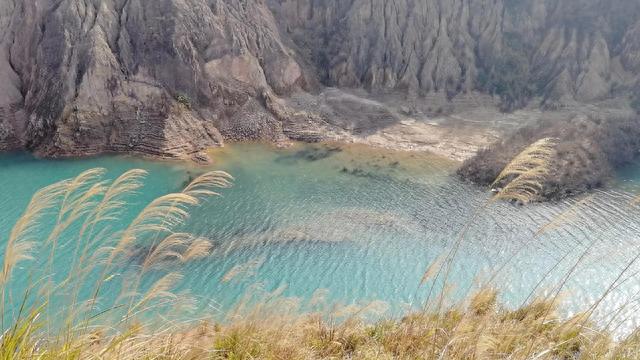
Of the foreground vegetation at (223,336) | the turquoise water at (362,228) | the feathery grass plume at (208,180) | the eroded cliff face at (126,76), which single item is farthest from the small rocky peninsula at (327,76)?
the feathery grass plume at (208,180)

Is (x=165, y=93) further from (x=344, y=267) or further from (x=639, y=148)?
(x=639, y=148)

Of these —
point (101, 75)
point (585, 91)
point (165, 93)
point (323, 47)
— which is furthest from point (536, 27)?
point (101, 75)

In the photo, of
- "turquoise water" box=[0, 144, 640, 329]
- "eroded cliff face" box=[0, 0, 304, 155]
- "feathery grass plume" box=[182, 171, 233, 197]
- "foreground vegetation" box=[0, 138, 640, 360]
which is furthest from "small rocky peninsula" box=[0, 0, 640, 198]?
"feathery grass plume" box=[182, 171, 233, 197]

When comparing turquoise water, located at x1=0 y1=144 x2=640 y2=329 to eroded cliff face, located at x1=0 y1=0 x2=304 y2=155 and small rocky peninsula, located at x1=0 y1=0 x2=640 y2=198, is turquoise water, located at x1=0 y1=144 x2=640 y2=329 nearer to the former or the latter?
eroded cliff face, located at x1=0 y1=0 x2=304 y2=155

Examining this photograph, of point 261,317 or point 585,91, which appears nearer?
point 261,317

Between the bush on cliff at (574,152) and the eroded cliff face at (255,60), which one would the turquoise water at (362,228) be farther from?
the eroded cliff face at (255,60)

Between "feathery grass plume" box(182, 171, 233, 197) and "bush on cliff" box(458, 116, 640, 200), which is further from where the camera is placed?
"bush on cliff" box(458, 116, 640, 200)
